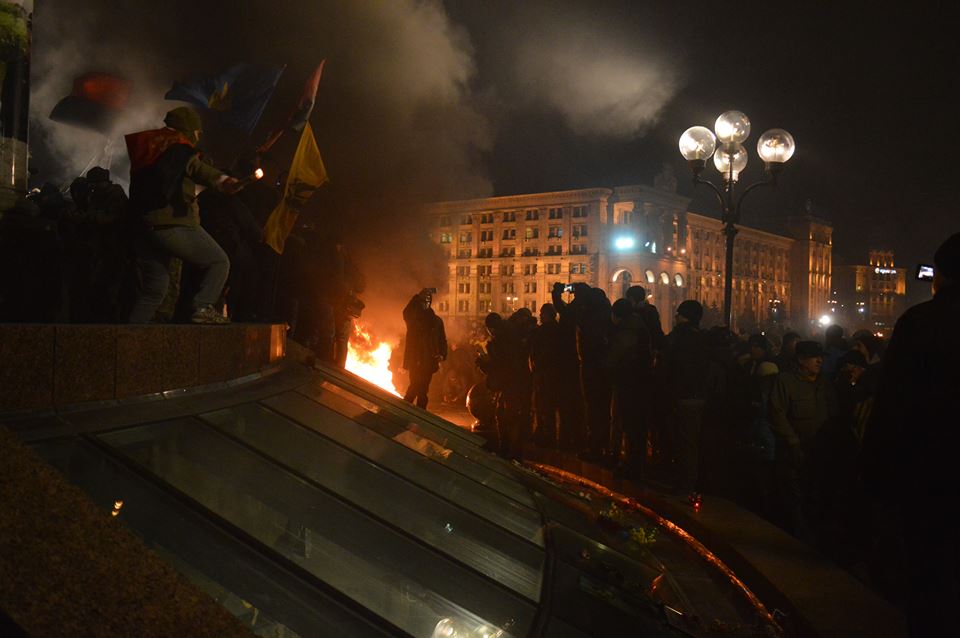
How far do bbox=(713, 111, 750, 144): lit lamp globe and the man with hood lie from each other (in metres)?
8.91

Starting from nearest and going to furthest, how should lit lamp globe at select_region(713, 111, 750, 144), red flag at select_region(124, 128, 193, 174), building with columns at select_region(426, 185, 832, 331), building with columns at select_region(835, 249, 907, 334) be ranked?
red flag at select_region(124, 128, 193, 174), lit lamp globe at select_region(713, 111, 750, 144), building with columns at select_region(426, 185, 832, 331), building with columns at select_region(835, 249, 907, 334)

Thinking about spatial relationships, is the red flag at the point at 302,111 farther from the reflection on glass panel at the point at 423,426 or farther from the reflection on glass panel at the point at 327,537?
the reflection on glass panel at the point at 327,537

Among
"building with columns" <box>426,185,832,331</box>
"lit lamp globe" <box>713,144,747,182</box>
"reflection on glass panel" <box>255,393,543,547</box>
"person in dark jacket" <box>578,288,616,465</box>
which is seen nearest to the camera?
"reflection on glass panel" <box>255,393,543,547</box>

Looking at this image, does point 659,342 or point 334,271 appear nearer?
point 659,342

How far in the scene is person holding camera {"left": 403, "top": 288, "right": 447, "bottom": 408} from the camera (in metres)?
10.1

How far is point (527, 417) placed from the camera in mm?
9180

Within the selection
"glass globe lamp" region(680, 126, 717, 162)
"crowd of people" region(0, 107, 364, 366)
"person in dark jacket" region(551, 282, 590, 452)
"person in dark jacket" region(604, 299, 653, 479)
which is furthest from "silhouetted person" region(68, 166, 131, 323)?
"glass globe lamp" region(680, 126, 717, 162)

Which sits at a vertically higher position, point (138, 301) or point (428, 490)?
point (138, 301)

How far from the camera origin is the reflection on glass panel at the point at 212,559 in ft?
6.57

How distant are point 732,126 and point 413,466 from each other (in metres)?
9.32

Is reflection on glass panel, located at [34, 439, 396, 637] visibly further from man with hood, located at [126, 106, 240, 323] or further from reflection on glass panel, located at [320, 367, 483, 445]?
reflection on glass panel, located at [320, 367, 483, 445]

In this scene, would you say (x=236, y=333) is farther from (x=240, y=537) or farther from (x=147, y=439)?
(x=240, y=537)

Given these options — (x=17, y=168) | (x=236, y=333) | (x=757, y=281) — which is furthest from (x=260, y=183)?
(x=757, y=281)

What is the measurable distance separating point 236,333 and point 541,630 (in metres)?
2.29
